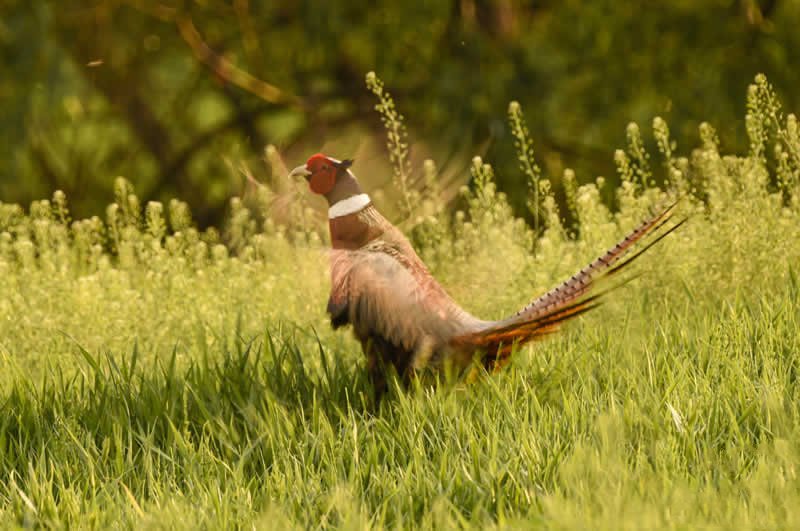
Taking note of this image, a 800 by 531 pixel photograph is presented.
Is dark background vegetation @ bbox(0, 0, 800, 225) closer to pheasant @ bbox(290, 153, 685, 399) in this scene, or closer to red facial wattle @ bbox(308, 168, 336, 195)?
red facial wattle @ bbox(308, 168, 336, 195)

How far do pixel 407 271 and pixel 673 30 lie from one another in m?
4.17

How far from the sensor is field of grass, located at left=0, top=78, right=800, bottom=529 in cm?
336

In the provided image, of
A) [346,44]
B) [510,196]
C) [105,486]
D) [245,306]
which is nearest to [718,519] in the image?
[105,486]

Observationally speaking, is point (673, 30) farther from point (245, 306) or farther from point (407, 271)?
point (407, 271)

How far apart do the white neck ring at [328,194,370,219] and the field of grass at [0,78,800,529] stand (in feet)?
0.65

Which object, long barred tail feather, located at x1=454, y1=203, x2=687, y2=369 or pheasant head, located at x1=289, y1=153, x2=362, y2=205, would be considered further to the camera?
pheasant head, located at x1=289, y1=153, x2=362, y2=205

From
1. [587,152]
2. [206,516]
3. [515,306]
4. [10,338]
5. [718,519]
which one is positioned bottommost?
[718,519]

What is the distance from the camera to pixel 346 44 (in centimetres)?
783

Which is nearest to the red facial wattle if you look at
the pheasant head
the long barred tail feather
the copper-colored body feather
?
the pheasant head

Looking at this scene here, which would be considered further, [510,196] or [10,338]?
[510,196]

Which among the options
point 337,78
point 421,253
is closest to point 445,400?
point 421,253

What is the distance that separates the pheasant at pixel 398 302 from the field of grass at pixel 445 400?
153 millimetres

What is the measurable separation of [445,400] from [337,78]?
4338 mm

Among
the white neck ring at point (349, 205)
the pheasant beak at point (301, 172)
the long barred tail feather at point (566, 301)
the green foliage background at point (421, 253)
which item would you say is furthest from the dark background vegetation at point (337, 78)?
the long barred tail feather at point (566, 301)
